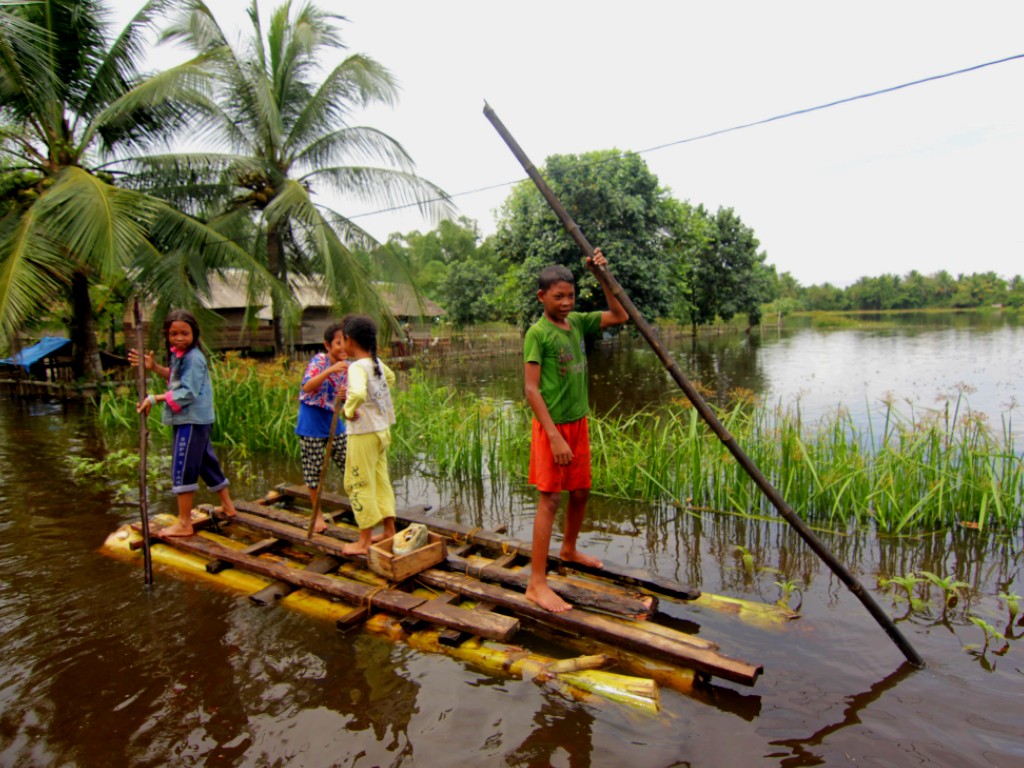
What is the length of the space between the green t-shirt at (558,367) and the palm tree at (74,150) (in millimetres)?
7417

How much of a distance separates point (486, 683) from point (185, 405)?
2.86 m

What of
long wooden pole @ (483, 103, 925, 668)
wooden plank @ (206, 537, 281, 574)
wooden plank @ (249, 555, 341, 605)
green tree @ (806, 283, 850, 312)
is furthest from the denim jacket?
green tree @ (806, 283, 850, 312)

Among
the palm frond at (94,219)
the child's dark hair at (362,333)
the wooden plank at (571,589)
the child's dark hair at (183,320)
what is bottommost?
the wooden plank at (571,589)

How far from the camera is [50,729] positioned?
254 cm

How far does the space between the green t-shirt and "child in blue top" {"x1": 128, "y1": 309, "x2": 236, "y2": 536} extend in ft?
8.23

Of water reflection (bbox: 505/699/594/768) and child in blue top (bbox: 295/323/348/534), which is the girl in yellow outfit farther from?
water reflection (bbox: 505/699/594/768)

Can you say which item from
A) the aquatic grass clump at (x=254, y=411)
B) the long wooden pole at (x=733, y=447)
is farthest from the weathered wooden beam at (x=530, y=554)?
the aquatic grass clump at (x=254, y=411)

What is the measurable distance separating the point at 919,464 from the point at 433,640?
3.88m

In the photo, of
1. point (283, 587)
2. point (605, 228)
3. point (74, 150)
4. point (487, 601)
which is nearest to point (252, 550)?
point (283, 587)

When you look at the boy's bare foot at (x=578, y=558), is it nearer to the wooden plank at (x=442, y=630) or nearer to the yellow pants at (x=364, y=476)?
the wooden plank at (x=442, y=630)

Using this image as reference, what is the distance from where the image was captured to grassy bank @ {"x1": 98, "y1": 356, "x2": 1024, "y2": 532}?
15.1 feet

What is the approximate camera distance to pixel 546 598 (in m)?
3.03

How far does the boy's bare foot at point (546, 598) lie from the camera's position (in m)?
2.97

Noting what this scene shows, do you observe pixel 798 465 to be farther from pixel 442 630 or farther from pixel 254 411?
pixel 254 411
